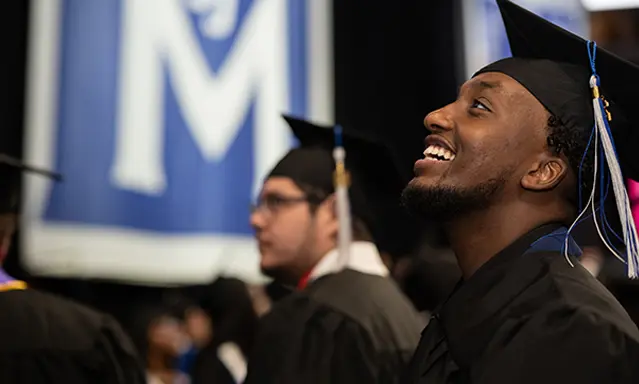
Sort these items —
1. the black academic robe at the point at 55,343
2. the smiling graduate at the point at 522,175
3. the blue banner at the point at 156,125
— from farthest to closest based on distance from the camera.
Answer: the blue banner at the point at 156,125
the black academic robe at the point at 55,343
the smiling graduate at the point at 522,175

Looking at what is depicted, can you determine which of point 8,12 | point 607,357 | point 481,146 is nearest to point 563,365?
point 607,357

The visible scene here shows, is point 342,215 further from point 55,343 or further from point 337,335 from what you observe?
point 55,343

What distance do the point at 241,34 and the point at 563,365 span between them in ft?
17.6

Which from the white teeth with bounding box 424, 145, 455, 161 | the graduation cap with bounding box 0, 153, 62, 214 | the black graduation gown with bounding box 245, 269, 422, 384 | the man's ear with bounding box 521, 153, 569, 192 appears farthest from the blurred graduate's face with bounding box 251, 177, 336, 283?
the man's ear with bounding box 521, 153, 569, 192

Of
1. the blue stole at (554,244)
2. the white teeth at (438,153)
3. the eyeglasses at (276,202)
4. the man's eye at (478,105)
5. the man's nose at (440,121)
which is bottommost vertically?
the eyeglasses at (276,202)

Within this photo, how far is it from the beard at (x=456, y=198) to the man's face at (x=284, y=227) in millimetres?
1234

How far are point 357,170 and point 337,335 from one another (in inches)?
31.5

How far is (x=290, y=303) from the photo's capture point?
2.85 meters

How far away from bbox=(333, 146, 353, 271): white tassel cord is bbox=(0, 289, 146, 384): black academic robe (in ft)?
2.70

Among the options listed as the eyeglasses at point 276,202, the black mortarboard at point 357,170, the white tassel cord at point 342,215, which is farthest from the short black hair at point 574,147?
the eyeglasses at point 276,202

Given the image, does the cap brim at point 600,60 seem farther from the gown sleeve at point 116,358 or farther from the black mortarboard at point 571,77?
the gown sleeve at point 116,358

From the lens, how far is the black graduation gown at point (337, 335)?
269 centimetres

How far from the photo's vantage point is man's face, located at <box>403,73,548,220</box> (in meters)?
1.96

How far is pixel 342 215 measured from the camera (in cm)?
312
